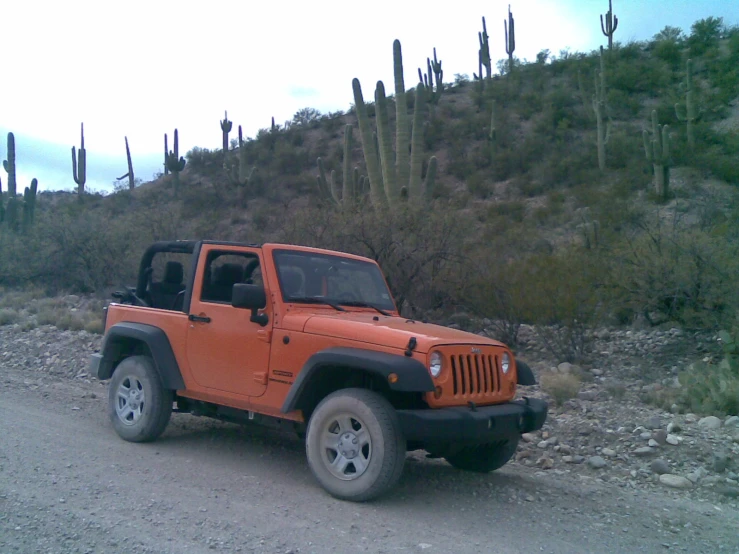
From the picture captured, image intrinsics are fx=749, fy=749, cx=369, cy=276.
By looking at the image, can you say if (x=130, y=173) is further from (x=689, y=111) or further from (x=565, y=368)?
(x=565, y=368)

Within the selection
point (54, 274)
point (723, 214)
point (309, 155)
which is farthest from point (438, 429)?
point (309, 155)

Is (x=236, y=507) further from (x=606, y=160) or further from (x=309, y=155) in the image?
(x=309, y=155)

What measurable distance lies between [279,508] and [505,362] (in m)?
2.33

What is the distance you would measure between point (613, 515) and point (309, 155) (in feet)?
126

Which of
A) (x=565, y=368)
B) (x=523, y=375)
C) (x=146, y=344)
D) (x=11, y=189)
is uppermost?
(x=11, y=189)

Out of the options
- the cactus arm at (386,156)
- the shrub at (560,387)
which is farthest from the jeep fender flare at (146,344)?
the cactus arm at (386,156)

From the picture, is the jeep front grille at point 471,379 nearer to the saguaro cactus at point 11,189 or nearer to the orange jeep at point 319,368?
the orange jeep at point 319,368

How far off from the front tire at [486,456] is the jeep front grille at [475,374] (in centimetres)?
76

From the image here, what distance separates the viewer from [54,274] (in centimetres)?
2383

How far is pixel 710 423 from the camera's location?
8305mm

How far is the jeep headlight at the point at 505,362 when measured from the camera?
6508mm

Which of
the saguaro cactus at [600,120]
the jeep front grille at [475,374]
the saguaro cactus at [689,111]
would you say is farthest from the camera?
the saguaro cactus at [600,120]

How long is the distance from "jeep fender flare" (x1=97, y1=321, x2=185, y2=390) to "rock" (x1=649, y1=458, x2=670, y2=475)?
15.2ft

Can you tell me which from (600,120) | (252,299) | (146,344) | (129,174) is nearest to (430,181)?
(146,344)
